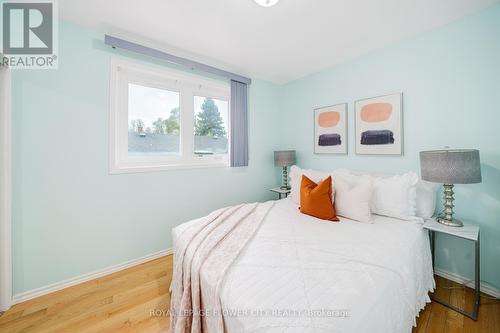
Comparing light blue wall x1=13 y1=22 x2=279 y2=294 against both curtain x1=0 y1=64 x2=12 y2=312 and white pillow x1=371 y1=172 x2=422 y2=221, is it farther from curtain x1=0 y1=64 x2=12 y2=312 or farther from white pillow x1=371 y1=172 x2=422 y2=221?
white pillow x1=371 y1=172 x2=422 y2=221

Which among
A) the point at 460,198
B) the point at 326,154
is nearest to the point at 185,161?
the point at 326,154

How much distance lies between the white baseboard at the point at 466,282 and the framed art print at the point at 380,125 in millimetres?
1256

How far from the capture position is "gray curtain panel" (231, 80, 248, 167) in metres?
2.95

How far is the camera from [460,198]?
187cm

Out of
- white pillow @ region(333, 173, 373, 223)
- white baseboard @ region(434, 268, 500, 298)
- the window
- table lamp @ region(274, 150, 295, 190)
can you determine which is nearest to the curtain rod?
the window

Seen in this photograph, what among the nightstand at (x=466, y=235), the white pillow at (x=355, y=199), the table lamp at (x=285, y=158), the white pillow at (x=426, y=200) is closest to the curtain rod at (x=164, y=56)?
the table lamp at (x=285, y=158)

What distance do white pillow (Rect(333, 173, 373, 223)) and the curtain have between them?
2.81 meters

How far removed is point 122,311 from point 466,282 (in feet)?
9.94

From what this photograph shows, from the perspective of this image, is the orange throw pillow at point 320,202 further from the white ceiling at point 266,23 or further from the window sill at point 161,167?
the white ceiling at point 266,23

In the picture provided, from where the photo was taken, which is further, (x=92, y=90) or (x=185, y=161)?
(x=185, y=161)

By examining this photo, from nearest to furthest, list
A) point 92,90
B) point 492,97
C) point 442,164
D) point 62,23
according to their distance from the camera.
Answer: point 442,164 → point 492,97 → point 62,23 → point 92,90

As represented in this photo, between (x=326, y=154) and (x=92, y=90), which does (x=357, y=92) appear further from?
(x=92, y=90)

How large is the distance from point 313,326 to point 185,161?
90.1 inches

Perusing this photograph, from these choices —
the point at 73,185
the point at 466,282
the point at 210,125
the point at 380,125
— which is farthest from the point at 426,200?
the point at 73,185
